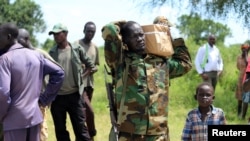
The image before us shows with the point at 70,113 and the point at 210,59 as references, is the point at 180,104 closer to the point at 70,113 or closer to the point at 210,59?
the point at 210,59

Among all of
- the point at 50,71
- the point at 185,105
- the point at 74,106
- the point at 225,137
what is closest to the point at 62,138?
the point at 74,106

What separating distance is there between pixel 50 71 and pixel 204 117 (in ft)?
4.31

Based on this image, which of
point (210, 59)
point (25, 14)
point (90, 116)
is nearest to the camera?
point (90, 116)

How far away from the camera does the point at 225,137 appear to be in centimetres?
312

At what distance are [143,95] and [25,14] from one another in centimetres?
2934

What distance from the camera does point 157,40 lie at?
13.4ft

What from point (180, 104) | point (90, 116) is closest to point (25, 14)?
point (180, 104)

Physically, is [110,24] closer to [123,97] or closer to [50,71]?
[123,97]

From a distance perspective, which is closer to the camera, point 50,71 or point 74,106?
point 50,71

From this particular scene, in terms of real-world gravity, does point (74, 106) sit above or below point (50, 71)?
below

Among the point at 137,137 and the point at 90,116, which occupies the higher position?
the point at 137,137

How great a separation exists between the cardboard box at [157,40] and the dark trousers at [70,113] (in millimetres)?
2543

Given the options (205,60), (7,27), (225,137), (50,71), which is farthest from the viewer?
(205,60)

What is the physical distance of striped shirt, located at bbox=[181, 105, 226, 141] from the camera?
4.14m
